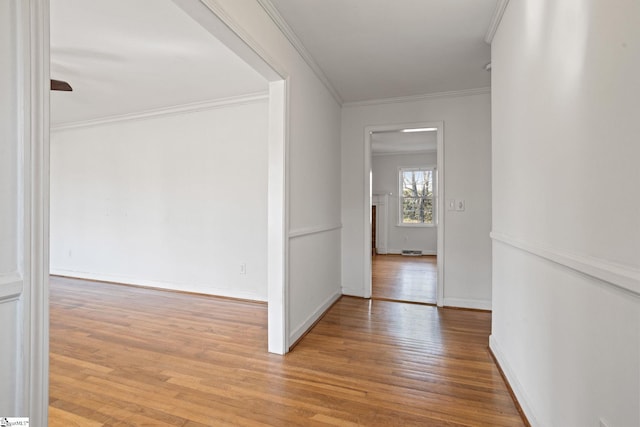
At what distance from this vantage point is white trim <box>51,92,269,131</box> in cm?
370

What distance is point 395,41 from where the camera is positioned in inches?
97.3

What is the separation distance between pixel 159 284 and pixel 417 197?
6.04 m

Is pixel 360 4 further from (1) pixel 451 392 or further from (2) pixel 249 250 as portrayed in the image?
(2) pixel 249 250

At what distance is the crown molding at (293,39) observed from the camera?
204 cm

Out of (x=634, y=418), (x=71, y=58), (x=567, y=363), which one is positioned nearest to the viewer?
(x=634, y=418)

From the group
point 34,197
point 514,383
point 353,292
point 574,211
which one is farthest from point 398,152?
point 34,197

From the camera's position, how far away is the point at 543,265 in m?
1.42

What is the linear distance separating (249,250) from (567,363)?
3145mm

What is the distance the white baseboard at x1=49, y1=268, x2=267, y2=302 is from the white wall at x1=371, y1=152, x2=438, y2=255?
15.9ft

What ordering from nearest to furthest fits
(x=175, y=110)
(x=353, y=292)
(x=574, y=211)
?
(x=574, y=211)
(x=353, y=292)
(x=175, y=110)

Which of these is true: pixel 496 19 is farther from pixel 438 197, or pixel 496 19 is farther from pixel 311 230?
pixel 311 230

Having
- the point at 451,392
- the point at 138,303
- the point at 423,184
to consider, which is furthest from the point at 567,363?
the point at 423,184

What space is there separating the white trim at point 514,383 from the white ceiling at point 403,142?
13.0 ft

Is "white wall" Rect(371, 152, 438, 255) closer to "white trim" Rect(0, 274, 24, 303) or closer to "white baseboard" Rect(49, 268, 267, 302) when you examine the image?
"white baseboard" Rect(49, 268, 267, 302)
